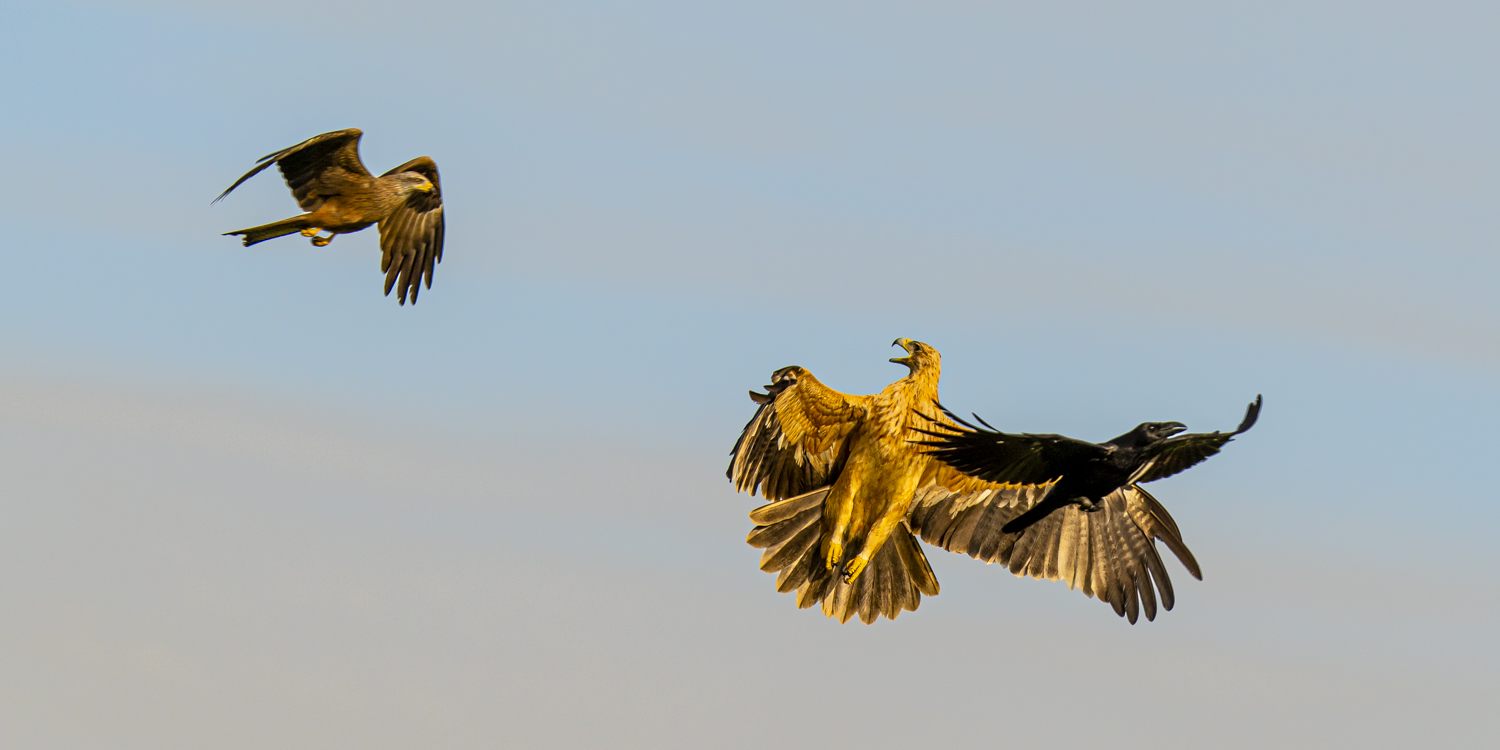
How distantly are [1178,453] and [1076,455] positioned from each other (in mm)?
594

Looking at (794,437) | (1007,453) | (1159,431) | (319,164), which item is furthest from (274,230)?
(1159,431)

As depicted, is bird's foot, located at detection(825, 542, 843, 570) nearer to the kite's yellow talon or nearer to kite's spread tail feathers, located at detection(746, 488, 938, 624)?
the kite's yellow talon

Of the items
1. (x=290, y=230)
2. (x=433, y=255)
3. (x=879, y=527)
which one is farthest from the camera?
(x=433, y=255)

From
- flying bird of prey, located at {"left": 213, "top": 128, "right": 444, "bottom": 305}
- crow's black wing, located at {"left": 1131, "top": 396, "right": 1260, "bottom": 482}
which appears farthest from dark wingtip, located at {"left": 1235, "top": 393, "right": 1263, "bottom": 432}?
flying bird of prey, located at {"left": 213, "top": 128, "right": 444, "bottom": 305}

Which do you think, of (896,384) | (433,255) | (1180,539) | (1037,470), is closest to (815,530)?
(896,384)

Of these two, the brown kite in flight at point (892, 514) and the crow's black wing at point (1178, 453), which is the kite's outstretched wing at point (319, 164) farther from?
the crow's black wing at point (1178, 453)

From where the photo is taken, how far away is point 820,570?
405 inches

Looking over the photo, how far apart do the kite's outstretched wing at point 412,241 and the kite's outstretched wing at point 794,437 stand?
3682 millimetres

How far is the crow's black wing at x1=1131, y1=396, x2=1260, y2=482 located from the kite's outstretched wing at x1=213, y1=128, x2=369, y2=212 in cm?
666

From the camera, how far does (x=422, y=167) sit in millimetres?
12859

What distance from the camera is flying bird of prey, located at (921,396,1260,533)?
8.63 meters

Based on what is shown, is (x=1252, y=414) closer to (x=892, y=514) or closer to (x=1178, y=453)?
(x=1178, y=453)

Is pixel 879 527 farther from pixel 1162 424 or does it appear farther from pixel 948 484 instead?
pixel 1162 424

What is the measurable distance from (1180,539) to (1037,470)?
1.94 m
